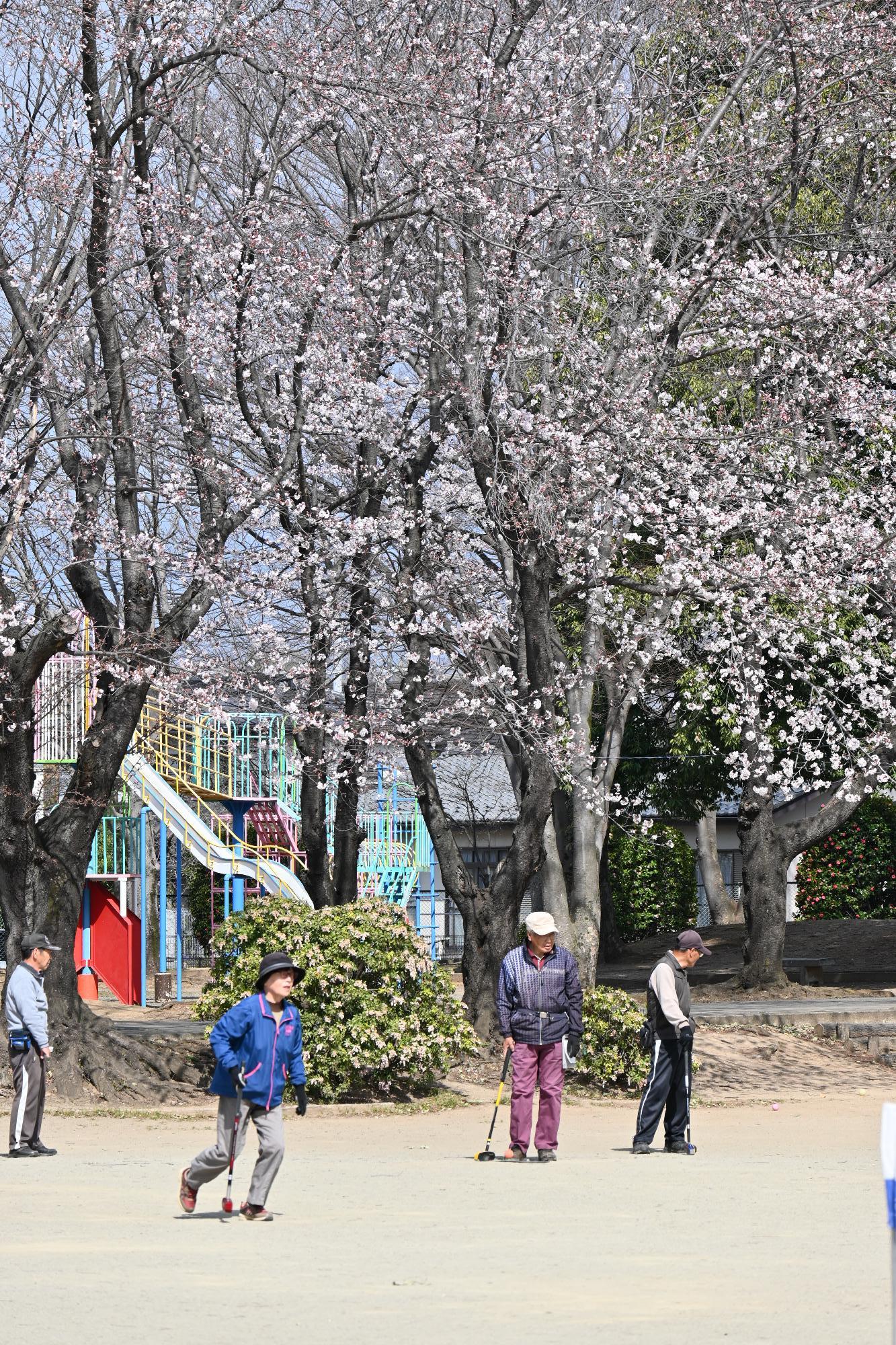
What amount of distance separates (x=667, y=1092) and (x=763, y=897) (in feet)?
39.6

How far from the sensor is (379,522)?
55.0 feet

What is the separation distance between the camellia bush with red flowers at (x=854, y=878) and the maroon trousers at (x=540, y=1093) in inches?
820

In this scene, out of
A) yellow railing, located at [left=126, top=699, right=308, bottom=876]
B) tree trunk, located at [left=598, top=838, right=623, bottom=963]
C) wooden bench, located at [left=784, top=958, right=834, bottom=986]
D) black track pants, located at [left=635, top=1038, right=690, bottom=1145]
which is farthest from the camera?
tree trunk, located at [left=598, top=838, right=623, bottom=963]

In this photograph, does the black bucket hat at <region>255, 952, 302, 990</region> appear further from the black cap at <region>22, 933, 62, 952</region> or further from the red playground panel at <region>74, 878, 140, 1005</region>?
the red playground panel at <region>74, 878, 140, 1005</region>

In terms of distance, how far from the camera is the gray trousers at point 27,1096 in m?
11.6

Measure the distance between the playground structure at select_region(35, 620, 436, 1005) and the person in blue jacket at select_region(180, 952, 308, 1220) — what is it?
8.35 metres

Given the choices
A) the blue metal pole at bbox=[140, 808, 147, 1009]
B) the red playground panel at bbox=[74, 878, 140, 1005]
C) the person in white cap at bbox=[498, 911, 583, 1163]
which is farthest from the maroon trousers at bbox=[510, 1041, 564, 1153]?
the blue metal pole at bbox=[140, 808, 147, 1009]

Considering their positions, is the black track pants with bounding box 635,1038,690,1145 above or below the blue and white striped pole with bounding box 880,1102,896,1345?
below

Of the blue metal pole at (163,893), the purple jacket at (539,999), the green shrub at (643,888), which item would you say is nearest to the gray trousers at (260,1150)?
the purple jacket at (539,999)

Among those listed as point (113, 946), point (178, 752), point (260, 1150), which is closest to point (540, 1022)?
point (260, 1150)

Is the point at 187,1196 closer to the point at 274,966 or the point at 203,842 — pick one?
the point at 274,966

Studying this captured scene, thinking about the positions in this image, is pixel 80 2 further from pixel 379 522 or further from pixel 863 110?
pixel 863 110

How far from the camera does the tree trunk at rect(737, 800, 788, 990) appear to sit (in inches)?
922

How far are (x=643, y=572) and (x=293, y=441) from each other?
20.5 feet
